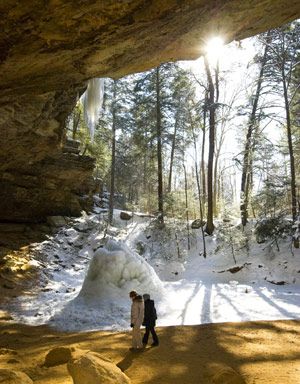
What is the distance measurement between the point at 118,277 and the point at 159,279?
2042mm

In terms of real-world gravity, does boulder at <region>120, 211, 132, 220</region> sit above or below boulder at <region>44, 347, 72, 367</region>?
above

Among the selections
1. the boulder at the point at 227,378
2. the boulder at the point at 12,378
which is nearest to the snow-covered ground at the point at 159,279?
the boulder at the point at 227,378

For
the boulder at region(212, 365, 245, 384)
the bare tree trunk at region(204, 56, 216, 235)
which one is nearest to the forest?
the bare tree trunk at region(204, 56, 216, 235)

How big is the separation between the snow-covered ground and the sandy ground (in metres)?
1.00

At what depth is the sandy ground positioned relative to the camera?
20.5 ft

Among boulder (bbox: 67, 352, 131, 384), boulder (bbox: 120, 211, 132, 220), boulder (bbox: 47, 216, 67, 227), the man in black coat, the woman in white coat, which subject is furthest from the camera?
boulder (bbox: 120, 211, 132, 220)

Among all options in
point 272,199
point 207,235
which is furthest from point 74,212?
point 272,199

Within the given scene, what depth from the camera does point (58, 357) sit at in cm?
684

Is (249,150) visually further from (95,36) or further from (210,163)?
(95,36)

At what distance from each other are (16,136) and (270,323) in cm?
1013

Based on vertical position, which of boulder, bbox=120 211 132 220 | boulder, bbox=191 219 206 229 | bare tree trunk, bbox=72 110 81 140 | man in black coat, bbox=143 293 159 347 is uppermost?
bare tree trunk, bbox=72 110 81 140

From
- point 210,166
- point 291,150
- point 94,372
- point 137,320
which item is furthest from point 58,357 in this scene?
point 210,166

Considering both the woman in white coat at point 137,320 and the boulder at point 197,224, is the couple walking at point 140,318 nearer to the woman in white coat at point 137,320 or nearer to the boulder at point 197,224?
the woman in white coat at point 137,320

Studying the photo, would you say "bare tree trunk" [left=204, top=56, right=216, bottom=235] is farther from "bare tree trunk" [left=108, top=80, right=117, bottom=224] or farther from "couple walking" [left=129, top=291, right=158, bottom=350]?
"couple walking" [left=129, top=291, right=158, bottom=350]
